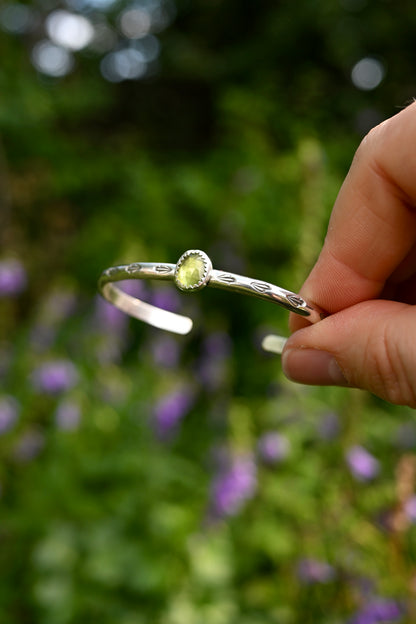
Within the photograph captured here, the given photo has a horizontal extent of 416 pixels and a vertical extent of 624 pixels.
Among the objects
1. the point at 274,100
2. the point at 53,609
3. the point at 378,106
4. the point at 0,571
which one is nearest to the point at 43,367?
the point at 0,571

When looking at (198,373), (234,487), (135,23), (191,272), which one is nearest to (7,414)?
(198,373)

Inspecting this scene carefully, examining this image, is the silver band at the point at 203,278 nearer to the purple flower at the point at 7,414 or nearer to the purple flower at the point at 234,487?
the purple flower at the point at 234,487

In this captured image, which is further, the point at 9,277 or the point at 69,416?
the point at 9,277

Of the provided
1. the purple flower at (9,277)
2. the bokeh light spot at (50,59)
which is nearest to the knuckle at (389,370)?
the purple flower at (9,277)

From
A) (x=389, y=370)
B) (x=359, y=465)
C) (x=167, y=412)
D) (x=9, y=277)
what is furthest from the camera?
(x=9, y=277)

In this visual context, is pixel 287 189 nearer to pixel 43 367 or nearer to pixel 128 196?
pixel 43 367

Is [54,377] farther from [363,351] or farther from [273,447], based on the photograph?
[363,351]
